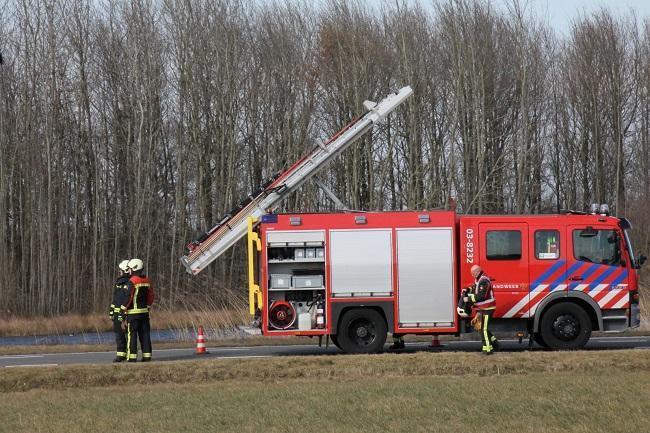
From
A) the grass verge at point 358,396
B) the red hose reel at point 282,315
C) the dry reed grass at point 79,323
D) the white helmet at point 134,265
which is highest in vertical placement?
the white helmet at point 134,265

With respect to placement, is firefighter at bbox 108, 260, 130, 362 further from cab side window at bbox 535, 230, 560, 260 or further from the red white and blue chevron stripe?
cab side window at bbox 535, 230, 560, 260

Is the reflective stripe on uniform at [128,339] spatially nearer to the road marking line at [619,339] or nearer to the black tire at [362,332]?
the black tire at [362,332]

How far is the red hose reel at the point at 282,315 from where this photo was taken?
727 inches

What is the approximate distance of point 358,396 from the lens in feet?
41.7

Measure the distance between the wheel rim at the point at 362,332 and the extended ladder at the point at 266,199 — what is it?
3096 millimetres

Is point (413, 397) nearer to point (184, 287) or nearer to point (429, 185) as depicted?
point (184, 287)

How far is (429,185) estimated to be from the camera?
43938 mm

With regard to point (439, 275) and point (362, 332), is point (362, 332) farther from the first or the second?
point (439, 275)

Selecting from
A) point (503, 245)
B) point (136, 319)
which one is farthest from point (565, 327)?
point (136, 319)

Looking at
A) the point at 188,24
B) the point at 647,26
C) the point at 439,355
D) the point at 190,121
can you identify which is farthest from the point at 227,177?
the point at 439,355

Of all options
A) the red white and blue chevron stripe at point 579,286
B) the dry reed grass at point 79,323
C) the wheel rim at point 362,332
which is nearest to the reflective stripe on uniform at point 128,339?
the wheel rim at point 362,332

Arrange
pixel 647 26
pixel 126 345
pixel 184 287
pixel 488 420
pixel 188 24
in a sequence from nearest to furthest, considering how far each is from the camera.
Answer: pixel 488 420, pixel 126 345, pixel 184 287, pixel 188 24, pixel 647 26

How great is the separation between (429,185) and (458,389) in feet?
102

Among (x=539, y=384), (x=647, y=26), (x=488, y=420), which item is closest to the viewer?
(x=488, y=420)
